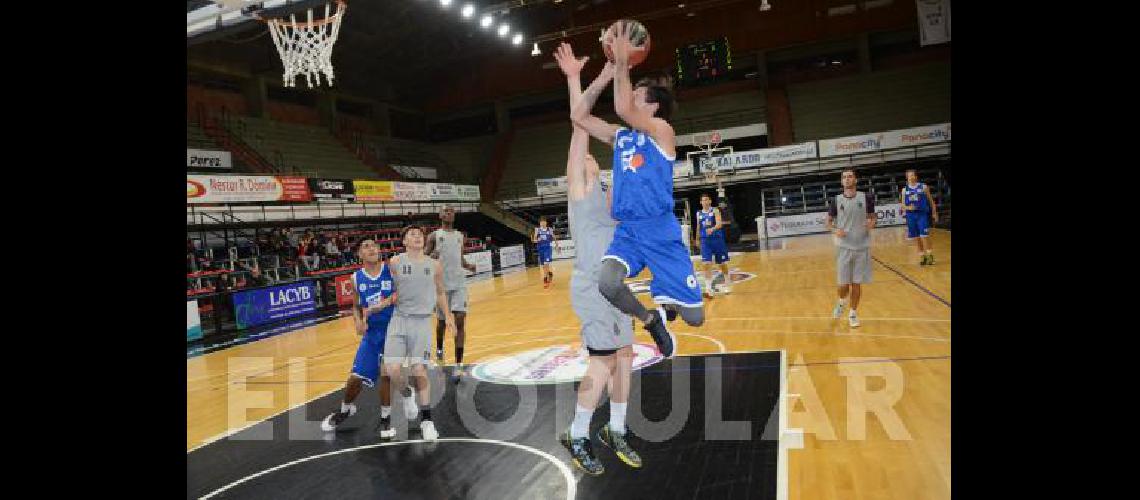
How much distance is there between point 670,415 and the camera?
4.61m

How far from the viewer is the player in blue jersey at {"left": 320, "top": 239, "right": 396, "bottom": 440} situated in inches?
189

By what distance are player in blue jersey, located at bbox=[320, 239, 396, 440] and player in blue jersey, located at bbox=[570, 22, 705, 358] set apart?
9.24 ft

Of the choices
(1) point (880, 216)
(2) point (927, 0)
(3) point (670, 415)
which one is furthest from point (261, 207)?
(1) point (880, 216)

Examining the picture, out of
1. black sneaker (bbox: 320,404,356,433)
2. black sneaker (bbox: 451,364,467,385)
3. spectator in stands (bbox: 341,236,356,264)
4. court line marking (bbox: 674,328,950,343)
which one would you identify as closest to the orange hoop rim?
black sneaker (bbox: 451,364,467,385)

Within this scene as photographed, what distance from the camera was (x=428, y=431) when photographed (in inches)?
182

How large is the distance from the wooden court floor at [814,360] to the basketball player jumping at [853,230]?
62 cm

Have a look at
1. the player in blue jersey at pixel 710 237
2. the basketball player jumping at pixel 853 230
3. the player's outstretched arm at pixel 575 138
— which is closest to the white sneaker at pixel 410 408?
the player's outstretched arm at pixel 575 138

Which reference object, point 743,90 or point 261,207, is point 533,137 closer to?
point 743,90

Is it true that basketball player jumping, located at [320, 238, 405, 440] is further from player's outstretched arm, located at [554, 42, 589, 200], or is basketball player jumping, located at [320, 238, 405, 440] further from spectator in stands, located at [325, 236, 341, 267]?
spectator in stands, located at [325, 236, 341, 267]

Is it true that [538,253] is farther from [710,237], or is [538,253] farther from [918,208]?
[918,208]

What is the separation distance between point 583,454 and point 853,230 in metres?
5.58

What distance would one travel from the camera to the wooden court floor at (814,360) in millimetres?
3623

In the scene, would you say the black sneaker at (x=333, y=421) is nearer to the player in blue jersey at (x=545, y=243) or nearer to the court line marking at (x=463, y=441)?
the court line marking at (x=463, y=441)

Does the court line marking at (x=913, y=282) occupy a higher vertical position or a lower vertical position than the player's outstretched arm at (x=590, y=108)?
lower
